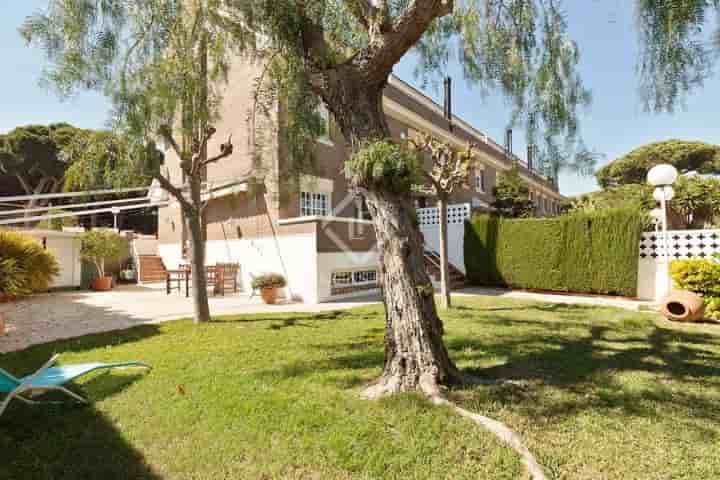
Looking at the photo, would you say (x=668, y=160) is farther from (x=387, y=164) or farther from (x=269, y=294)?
(x=387, y=164)

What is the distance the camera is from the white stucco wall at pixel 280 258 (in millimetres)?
11820

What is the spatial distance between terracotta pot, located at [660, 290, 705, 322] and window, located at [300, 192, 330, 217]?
10.6 m

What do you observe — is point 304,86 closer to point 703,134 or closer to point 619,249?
point 703,134

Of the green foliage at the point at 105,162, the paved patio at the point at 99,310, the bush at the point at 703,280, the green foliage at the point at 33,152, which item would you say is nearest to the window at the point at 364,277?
the paved patio at the point at 99,310

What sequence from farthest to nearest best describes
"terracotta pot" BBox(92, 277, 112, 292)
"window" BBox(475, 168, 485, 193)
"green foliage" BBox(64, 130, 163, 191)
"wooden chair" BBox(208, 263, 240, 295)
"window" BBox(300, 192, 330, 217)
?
"window" BBox(475, 168, 485, 193), "terracotta pot" BBox(92, 277, 112, 292), "window" BBox(300, 192, 330, 217), "wooden chair" BBox(208, 263, 240, 295), "green foliage" BBox(64, 130, 163, 191)

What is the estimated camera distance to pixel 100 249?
15.7m

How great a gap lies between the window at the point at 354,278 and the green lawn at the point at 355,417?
645cm

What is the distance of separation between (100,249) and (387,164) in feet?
55.2

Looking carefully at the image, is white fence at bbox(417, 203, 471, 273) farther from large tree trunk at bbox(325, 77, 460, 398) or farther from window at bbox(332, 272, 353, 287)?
large tree trunk at bbox(325, 77, 460, 398)

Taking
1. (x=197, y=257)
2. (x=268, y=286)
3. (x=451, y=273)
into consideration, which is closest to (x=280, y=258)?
(x=268, y=286)

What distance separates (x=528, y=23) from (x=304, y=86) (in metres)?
2.71

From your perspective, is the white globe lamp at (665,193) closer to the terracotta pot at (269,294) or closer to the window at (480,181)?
the terracotta pot at (269,294)

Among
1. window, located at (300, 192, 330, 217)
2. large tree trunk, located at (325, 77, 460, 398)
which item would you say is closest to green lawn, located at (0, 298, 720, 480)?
large tree trunk, located at (325, 77, 460, 398)

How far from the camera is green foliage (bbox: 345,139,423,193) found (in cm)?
349
